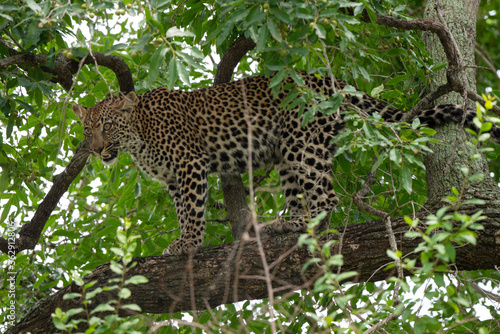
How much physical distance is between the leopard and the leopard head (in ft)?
0.04

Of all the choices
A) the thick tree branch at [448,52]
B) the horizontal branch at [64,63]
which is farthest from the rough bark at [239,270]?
the horizontal branch at [64,63]

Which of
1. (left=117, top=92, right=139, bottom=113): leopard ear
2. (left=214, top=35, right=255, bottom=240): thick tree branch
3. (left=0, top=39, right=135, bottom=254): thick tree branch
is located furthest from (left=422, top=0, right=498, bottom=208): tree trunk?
(left=0, top=39, right=135, bottom=254): thick tree branch

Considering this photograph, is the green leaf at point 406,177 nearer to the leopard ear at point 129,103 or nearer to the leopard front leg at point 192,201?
the leopard front leg at point 192,201

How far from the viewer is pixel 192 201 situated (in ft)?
20.8

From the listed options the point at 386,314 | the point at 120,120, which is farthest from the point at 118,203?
the point at 386,314

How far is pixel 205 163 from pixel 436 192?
100 inches

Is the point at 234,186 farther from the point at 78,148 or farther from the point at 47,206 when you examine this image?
the point at 47,206

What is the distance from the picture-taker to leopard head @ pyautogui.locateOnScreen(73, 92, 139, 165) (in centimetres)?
667

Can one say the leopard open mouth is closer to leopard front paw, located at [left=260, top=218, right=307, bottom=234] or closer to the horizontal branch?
the horizontal branch

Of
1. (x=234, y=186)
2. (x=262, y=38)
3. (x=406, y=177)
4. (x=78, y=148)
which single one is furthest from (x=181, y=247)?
(x=262, y=38)

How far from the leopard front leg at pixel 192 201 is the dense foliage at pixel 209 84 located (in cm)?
56

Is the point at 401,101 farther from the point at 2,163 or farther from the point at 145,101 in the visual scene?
the point at 2,163

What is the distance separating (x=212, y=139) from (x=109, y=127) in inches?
47.7

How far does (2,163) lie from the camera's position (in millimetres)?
6188
